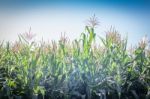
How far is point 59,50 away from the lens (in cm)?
336

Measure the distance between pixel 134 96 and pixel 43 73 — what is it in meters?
1.01

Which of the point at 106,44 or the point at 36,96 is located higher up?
the point at 106,44

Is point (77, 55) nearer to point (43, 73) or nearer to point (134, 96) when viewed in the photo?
point (43, 73)

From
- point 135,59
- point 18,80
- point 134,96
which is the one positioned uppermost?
point 135,59

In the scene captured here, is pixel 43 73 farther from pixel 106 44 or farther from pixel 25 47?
pixel 106 44

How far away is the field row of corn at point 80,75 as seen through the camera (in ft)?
9.53

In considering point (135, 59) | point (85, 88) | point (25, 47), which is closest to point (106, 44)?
point (135, 59)

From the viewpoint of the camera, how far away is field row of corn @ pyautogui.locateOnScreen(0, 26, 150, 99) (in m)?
2.90

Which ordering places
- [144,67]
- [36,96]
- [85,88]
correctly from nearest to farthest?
[36,96] → [85,88] → [144,67]

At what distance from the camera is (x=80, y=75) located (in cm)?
299

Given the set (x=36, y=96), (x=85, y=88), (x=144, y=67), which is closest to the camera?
(x=36, y=96)

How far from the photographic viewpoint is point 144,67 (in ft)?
10.9

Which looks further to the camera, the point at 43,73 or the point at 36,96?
the point at 43,73

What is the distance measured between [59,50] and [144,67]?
1.02m
